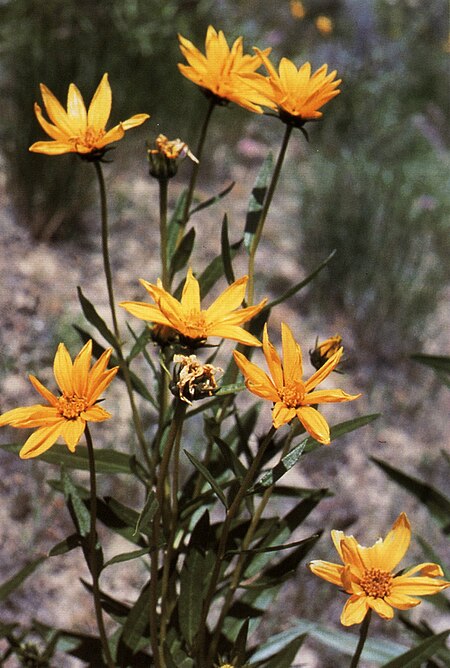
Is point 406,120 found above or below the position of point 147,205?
above

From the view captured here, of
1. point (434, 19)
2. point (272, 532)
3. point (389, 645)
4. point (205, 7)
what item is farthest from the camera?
point (434, 19)

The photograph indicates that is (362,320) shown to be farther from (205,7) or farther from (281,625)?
(205,7)

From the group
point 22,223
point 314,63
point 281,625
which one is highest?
point 314,63

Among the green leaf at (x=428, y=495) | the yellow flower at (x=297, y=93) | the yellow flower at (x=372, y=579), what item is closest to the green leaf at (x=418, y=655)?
the yellow flower at (x=372, y=579)

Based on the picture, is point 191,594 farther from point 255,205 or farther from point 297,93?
point 297,93

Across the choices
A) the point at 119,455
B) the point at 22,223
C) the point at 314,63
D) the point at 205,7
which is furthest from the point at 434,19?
the point at 119,455

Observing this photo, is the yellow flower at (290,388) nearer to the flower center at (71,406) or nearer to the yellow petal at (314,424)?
the yellow petal at (314,424)
